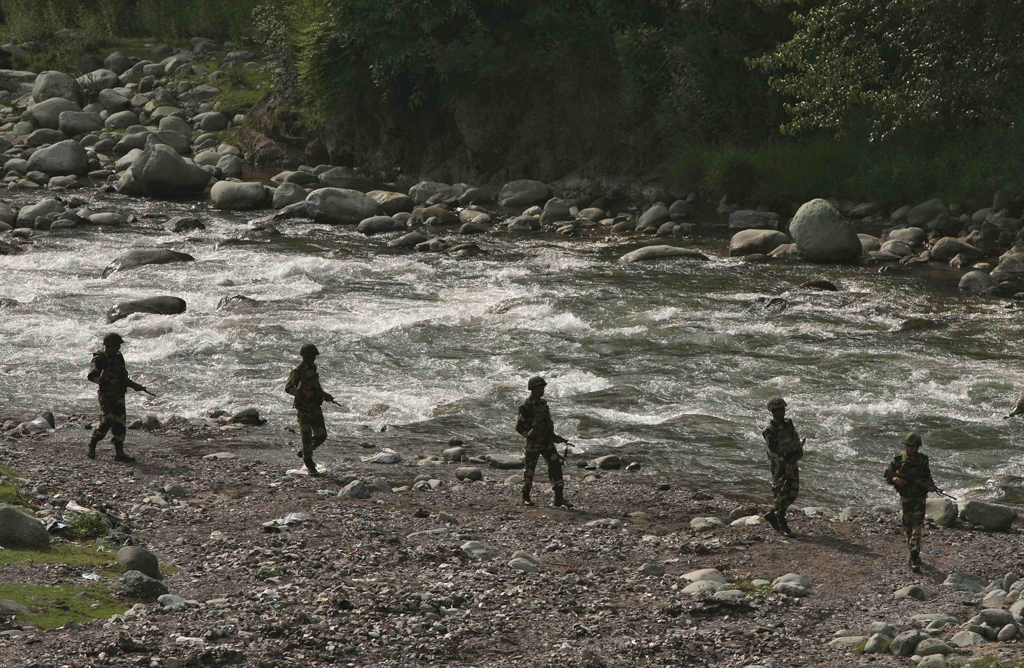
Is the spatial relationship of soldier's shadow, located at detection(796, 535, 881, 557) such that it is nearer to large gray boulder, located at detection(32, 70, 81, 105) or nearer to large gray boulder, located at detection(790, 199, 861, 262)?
large gray boulder, located at detection(790, 199, 861, 262)

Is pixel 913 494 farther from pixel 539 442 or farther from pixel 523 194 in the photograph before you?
pixel 523 194

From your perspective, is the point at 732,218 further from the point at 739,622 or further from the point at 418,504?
the point at 739,622

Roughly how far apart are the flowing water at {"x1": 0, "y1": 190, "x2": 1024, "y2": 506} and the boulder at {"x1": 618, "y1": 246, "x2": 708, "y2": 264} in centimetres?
54

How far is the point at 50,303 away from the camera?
885 inches

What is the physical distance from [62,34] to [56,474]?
4825cm

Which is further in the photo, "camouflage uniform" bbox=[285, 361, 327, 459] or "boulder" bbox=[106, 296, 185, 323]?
"boulder" bbox=[106, 296, 185, 323]

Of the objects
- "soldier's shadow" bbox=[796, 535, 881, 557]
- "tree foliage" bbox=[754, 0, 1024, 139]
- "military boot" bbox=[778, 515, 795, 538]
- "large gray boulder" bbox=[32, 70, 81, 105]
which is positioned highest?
"large gray boulder" bbox=[32, 70, 81, 105]

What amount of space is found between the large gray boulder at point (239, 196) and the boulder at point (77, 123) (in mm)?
13777

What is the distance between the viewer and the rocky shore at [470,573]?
8.62m

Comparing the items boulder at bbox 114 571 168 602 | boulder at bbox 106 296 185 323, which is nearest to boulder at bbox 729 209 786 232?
boulder at bbox 106 296 185 323

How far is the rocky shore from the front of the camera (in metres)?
8.62

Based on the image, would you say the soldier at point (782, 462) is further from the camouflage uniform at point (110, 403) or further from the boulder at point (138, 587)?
the camouflage uniform at point (110, 403)

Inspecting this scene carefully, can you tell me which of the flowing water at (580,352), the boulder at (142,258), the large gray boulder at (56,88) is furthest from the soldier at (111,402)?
the large gray boulder at (56,88)

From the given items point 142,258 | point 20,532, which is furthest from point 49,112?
point 20,532
